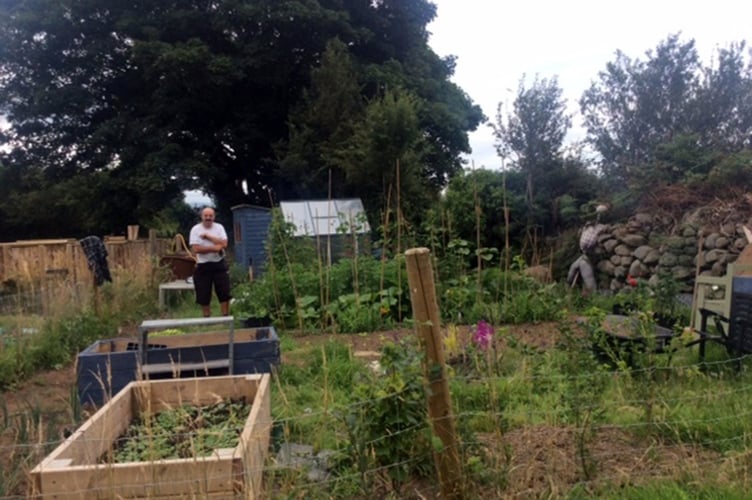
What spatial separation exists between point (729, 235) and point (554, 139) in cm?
613

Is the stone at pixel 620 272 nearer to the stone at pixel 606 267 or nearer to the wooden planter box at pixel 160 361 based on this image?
the stone at pixel 606 267

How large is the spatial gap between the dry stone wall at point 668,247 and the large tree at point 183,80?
32.2 feet

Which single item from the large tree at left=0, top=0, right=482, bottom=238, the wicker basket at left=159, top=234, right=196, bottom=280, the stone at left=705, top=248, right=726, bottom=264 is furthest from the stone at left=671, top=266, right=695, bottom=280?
the large tree at left=0, top=0, right=482, bottom=238

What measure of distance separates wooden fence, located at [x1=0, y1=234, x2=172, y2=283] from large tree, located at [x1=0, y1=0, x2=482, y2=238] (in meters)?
8.06

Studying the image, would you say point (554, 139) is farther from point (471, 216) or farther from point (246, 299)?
point (246, 299)

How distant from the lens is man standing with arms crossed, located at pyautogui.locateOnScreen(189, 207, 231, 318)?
660 centimetres

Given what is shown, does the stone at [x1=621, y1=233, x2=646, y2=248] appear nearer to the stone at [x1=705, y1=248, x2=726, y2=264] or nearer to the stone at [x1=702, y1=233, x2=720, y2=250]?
the stone at [x1=702, y1=233, x2=720, y2=250]

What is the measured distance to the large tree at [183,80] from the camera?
18.8 meters

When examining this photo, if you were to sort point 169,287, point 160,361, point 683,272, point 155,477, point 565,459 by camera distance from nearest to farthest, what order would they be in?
point 155,477
point 565,459
point 160,361
point 683,272
point 169,287

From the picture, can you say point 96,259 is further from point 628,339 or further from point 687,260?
point 687,260

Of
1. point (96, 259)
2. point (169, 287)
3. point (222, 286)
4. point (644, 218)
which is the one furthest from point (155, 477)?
point (644, 218)

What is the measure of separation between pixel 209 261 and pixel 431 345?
5.03m

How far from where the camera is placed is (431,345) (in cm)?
220

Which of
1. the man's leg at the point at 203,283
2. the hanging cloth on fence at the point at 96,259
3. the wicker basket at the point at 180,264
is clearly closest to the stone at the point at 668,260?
the man's leg at the point at 203,283
